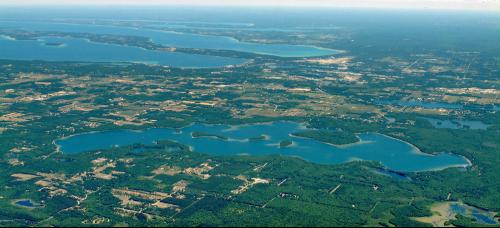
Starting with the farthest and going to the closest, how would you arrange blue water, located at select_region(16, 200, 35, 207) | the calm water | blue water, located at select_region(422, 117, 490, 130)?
1. blue water, located at select_region(422, 117, 490, 130)
2. the calm water
3. blue water, located at select_region(16, 200, 35, 207)

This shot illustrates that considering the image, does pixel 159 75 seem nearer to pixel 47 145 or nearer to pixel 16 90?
pixel 16 90

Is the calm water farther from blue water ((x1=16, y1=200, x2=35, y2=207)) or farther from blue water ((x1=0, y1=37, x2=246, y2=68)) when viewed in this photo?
blue water ((x1=0, y1=37, x2=246, y2=68))

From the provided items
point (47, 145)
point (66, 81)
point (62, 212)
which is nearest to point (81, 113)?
point (47, 145)

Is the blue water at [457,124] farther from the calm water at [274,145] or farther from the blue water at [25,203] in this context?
the blue water at [25,203]

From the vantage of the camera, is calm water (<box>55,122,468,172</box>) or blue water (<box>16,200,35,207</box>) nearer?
blue water (<box>16,200,35,207</box>)

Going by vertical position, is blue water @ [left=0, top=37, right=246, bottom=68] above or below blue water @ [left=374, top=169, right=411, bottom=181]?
below

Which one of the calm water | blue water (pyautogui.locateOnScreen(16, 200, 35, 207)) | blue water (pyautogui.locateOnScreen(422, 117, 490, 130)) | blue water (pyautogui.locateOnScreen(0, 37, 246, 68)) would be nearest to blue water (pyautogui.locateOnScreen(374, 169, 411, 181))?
the calm water

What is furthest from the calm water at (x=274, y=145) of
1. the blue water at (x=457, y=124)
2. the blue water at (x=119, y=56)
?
the blue water at (x=119, y=56)
